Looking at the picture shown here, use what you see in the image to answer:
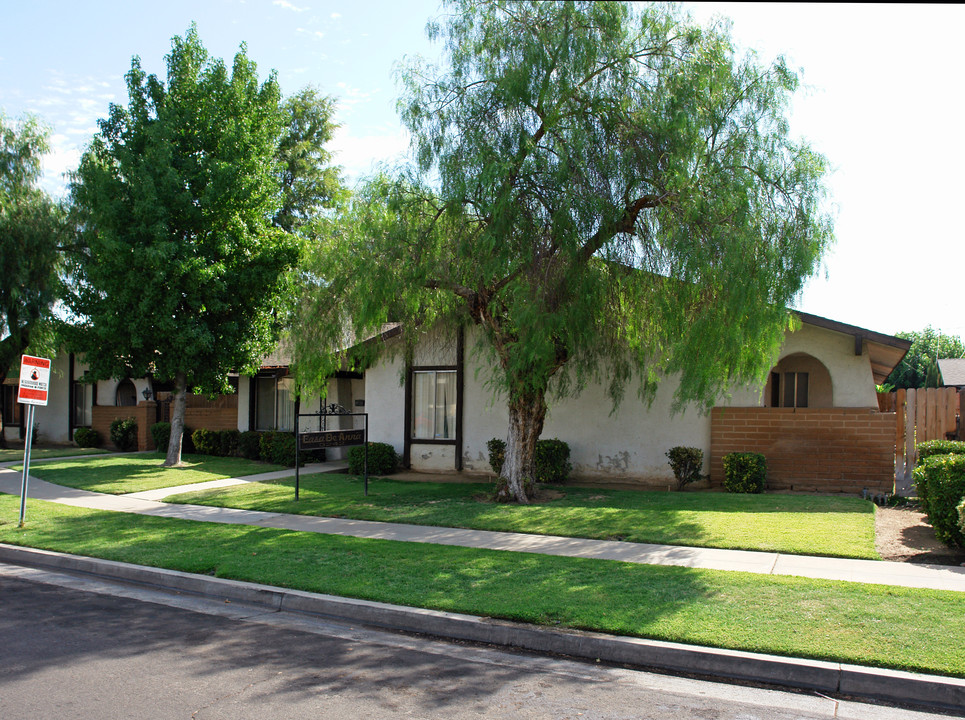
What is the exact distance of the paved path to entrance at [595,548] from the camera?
827 centimetres

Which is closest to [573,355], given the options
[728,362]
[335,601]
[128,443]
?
[728,362]

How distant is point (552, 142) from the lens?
39.5ft

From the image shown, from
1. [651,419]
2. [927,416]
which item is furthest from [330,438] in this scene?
[927,416]

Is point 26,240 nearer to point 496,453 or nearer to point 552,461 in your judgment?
point 496,453

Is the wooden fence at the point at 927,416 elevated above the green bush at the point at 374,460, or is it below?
above

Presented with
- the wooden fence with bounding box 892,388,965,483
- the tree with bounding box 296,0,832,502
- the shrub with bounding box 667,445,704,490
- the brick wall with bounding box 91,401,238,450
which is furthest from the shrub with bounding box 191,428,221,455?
the wooden fence with bounding box 892,388,965,483

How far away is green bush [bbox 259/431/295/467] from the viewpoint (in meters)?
20.1

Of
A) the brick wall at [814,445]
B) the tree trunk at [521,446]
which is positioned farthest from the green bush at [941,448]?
the tree trunk at [521,446]

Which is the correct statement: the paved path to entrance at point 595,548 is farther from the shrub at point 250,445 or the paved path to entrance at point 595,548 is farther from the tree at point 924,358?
the tree at point 924,358

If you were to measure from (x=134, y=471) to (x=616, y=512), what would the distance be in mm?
12846

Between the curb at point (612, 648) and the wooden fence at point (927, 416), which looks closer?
the curb at point (612, 648)

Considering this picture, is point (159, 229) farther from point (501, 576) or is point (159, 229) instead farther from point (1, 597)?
point (501, 576)

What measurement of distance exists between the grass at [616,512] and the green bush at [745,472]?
0.55 metres

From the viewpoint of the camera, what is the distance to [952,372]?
148 ft
